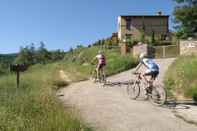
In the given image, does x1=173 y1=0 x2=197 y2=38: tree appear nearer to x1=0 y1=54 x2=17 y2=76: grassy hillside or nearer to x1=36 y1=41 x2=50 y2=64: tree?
x1=0 y1=54 x2=17 y2=76: grassy hillside

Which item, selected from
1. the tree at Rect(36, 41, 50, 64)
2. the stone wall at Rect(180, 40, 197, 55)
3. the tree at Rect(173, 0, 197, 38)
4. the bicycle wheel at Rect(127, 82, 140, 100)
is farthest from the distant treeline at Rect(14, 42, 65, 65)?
the bicycle wheel at Rect(127, 82, 140, 100)

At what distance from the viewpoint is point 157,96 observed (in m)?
13.2

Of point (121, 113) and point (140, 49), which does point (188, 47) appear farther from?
point (121, 113)

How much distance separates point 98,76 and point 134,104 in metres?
6.59

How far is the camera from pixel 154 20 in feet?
193

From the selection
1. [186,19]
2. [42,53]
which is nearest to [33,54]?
[42,53]

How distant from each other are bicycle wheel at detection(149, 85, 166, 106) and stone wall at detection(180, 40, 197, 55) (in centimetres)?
1328

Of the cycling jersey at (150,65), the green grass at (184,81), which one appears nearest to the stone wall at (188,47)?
the green grass at (184,81)

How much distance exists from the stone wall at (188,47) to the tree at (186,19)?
51.0ft

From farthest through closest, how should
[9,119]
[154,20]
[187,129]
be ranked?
[154,20], [187,129], [9,119]

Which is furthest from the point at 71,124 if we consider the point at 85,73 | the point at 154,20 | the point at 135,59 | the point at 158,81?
the point at 154,20

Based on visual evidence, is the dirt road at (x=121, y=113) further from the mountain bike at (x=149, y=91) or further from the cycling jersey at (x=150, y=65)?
the cycling jersey at (x=150, y=65)

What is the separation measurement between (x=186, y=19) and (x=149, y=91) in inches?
1295

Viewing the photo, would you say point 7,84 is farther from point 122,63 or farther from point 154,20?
point 154,20
